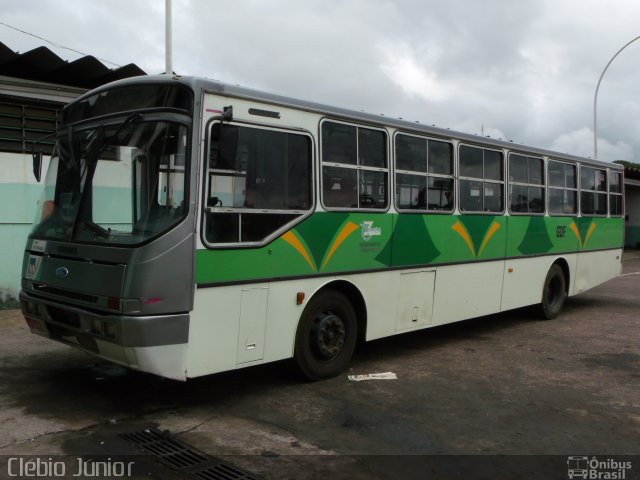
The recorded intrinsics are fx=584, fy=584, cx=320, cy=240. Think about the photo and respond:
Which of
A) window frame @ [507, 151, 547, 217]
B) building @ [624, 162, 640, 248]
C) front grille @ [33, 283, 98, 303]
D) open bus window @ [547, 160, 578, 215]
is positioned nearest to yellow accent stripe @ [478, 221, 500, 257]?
window frame @ [507, 151, 547, 217]

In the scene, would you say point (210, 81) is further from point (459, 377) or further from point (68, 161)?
point (459, 377)

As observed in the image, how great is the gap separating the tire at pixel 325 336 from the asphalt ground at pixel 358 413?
201 mm

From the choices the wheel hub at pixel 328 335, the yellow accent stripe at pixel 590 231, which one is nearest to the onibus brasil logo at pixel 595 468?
the wheel hub at pixel 328 335

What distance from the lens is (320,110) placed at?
5.98 metres

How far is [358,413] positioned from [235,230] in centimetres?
199

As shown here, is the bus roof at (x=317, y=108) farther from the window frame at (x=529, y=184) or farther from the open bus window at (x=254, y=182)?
the open bus window at (x=254, y=182)

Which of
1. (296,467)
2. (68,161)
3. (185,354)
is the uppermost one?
(68,161)

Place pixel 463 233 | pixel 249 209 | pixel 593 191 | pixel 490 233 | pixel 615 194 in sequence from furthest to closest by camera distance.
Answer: pixel 615 194
pixel 593 191
pixel 490 233
pixel 463 233
pixel 249 209

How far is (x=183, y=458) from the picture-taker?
4.24 meters

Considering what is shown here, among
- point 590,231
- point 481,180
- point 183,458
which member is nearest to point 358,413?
point 183,458

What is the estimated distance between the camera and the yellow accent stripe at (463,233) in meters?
7.77

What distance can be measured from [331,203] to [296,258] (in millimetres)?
753

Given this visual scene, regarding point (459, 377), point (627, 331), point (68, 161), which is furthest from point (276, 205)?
point (627, 331)

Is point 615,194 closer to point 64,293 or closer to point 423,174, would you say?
point 423,174
